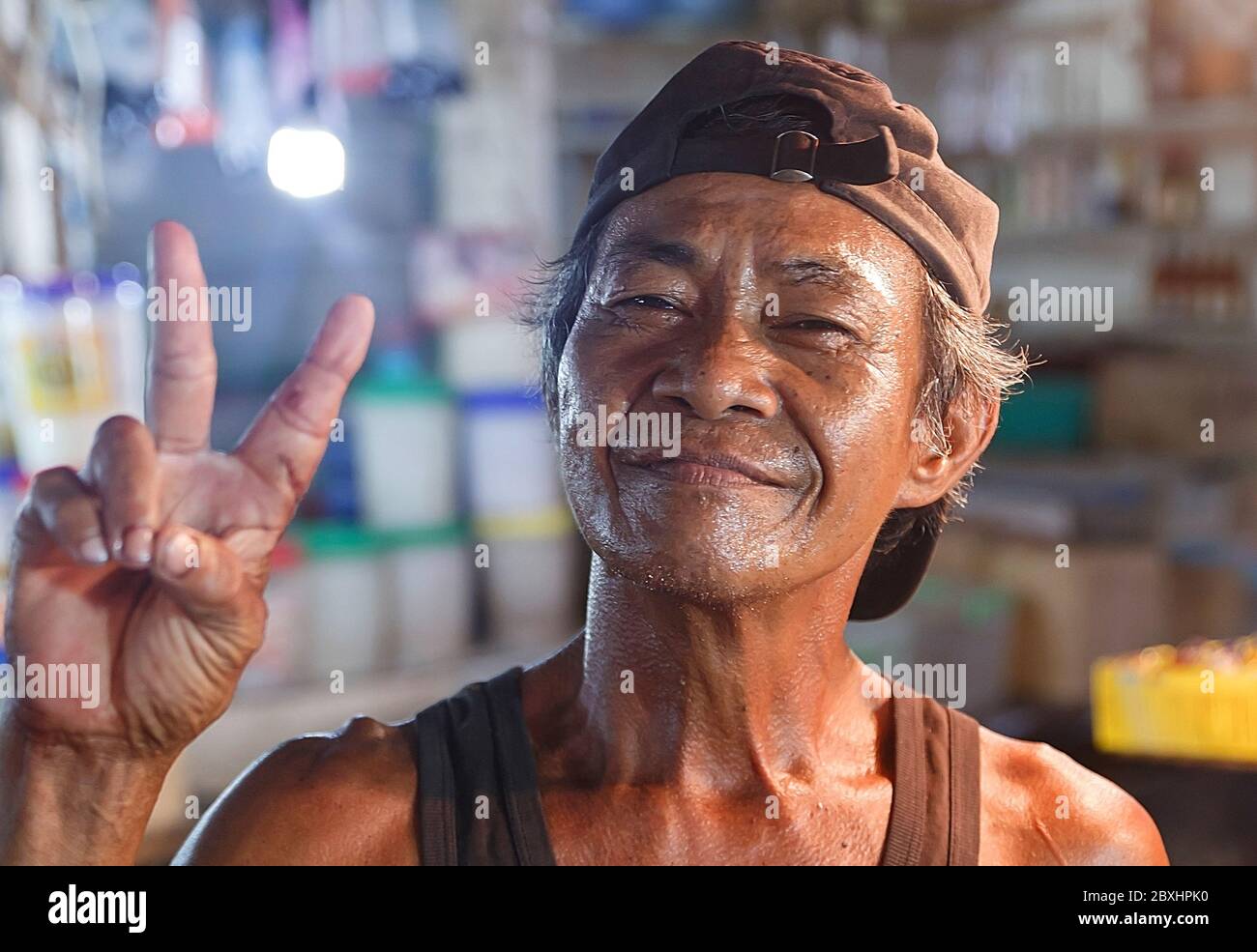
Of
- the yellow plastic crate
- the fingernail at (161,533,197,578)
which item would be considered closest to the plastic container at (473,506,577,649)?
the yellow plastic crate

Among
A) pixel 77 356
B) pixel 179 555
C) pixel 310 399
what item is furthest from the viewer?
pixel 77 356

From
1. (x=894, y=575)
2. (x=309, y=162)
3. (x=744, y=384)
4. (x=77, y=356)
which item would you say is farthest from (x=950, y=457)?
(x=77, y=356)

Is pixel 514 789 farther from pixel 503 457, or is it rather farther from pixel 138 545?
pixel 503 457

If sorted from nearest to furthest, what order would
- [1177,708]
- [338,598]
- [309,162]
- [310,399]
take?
[310,399]
[309,162]
[1177,708]
[338,598]

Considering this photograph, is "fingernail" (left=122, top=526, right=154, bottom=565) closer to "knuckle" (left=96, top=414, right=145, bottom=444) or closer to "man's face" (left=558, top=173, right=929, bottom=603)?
"knuckle" (left=96, top=414, right=145, bottom=444)

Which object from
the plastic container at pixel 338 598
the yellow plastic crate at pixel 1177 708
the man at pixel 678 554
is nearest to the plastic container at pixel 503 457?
the plastic container at pixel 338 598

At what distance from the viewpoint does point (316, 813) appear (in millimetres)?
1089

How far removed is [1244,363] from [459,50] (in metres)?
2.44

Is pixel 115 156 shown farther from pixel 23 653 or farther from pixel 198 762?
pixel 23 653

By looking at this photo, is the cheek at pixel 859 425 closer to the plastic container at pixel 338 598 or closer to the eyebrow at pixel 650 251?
the eyebrow at pixel 650 251

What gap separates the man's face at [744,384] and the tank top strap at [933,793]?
0.67 ft

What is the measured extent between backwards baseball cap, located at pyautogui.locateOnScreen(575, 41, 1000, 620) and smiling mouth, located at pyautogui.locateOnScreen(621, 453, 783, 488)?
9.0 inches

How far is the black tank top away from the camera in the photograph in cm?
107

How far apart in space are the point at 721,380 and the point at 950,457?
10.6 inches
